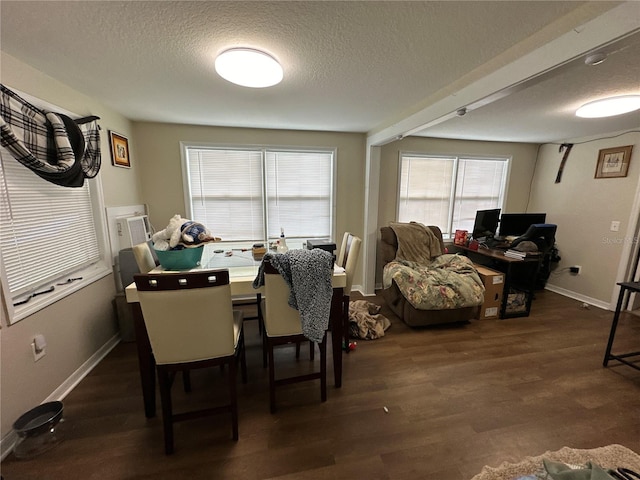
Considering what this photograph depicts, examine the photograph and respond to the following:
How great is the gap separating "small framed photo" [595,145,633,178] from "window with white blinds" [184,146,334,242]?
363 centimetres

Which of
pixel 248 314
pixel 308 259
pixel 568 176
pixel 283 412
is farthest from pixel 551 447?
pixel 568 176

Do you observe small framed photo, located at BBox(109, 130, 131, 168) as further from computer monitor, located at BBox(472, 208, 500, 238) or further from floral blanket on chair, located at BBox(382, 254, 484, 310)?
computer monitor, located at BBox(472, 208, 500, 238)

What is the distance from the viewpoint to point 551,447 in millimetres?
1500

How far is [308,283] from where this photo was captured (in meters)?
1.55

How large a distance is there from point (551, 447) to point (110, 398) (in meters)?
2.91

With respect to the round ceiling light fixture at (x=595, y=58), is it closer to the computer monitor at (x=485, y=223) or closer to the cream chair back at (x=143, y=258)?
the computer monitor at (x=485, y=223)

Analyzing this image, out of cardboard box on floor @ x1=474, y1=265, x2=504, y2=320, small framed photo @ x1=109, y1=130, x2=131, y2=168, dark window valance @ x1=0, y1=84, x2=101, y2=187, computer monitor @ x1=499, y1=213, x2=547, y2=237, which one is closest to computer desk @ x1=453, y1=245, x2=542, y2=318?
cardboard box on floor @ x1=474, y1=265, x2=504, y2=320

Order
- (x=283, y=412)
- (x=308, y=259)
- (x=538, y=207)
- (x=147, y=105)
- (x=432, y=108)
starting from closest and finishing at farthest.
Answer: (x=308, y=259)
(x=283, y=412)
(x=432, y=108)
(x=147, y=105)
(x=538, y=207)

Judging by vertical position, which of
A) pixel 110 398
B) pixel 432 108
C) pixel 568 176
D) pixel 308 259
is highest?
pixel 432 108

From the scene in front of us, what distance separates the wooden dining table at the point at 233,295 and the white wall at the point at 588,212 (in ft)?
12.9

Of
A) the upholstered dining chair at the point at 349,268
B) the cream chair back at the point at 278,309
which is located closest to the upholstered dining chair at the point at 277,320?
the cream chair back at the point at 278,309

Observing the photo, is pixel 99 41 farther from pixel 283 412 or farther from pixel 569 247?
pixel 569 247

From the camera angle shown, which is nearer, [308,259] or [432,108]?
[308,259]

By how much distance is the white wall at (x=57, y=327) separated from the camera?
1.52 metres
